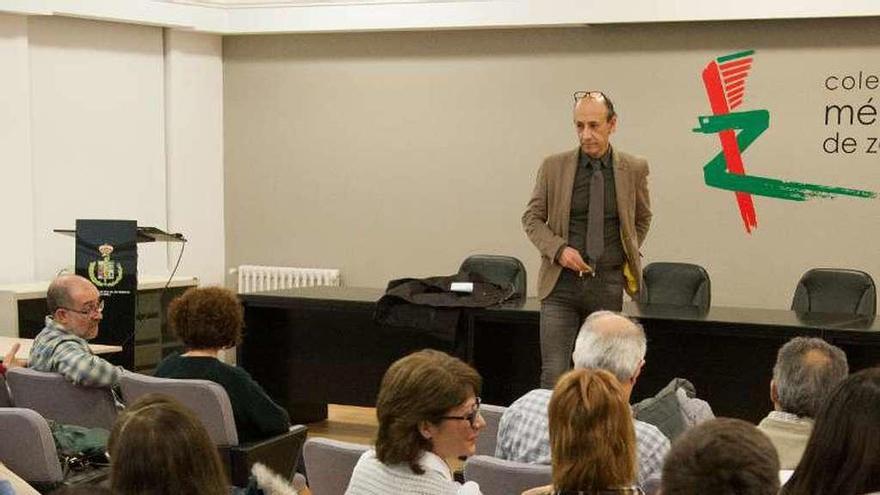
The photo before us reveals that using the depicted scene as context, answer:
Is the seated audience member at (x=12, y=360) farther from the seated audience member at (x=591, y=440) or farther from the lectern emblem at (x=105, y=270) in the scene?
the seated audience member at (x=591, y=440)

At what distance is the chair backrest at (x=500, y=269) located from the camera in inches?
281

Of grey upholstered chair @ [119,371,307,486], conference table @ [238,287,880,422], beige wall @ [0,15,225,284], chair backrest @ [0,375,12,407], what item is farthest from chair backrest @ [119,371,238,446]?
beige wall @ [0,15,225,284]

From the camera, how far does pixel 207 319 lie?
184 inches

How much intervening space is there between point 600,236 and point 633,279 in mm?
265

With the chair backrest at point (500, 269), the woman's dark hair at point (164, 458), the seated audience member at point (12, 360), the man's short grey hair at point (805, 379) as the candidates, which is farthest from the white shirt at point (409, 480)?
the chair backrest at point (500, 269)

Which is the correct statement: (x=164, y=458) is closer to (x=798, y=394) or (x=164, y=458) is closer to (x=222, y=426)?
(x=798, y=394)

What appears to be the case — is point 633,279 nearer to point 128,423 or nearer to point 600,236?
point 600,236

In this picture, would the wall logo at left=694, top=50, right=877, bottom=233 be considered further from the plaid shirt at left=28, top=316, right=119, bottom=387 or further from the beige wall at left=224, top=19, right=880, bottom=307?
the plaid shirt at left=28, top=316, right=119, bottom=387

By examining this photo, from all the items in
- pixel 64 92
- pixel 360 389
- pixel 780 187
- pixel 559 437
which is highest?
pixel 64 92

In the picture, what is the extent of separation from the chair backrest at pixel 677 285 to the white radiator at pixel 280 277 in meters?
3.11

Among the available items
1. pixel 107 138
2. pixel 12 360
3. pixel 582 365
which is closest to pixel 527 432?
pixel 582 365

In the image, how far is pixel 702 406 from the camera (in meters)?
4.05

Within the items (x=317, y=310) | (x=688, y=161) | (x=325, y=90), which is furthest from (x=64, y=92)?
(x=688, y=161)

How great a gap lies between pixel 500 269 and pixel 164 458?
489cm
